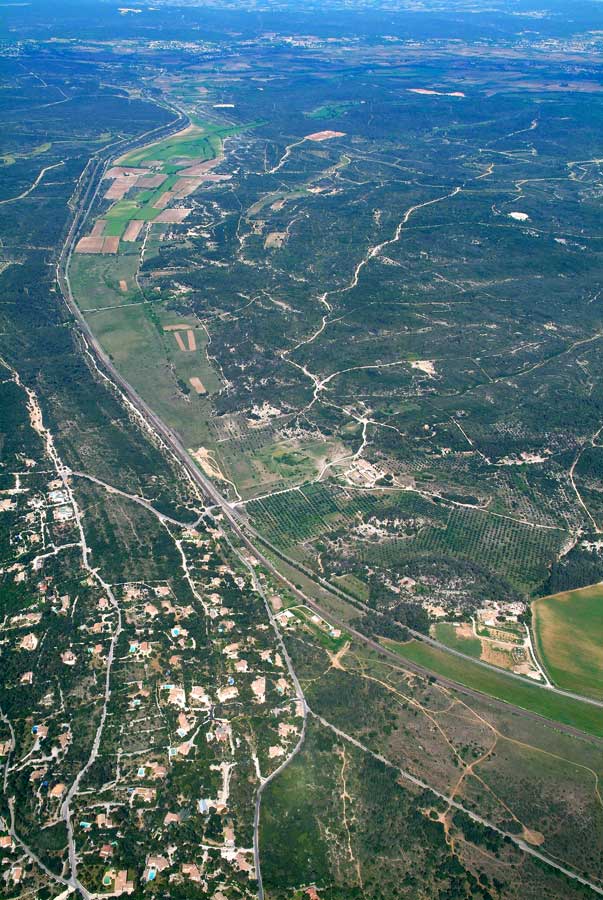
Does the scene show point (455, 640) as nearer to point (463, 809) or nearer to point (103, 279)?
point (463, 809)

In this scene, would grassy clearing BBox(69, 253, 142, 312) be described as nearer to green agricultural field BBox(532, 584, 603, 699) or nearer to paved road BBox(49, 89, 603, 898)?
paved road BBox(49, 89, 603, 898)

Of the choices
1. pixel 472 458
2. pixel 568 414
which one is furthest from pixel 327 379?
pixel 568 414

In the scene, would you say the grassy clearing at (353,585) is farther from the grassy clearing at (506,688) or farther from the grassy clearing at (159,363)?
the grassy clearing at (159,363)

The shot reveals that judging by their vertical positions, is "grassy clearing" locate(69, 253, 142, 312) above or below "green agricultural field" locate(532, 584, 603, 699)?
above

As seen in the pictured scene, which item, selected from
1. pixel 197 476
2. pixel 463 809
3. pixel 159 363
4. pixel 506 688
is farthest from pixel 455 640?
pixel 159 363

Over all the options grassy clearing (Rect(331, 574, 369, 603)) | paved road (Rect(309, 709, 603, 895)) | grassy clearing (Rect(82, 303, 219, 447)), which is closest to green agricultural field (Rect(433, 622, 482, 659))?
grassy clearing (Rect(331, 574, 369, 603))
